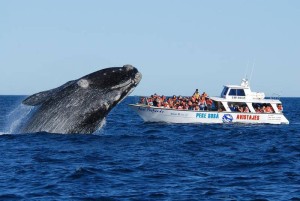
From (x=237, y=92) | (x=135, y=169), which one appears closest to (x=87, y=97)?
(x=135, y=169)

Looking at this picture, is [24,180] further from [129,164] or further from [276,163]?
[276,163]

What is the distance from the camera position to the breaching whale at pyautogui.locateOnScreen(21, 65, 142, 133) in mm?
17469

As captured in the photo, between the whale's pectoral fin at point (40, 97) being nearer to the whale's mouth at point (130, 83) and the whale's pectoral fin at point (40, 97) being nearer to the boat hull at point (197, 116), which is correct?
the whale's mouth at point (130, 83)

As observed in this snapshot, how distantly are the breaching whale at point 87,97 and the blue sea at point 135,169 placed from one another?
1.98 feet

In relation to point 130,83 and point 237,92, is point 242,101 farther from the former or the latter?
point 130,83

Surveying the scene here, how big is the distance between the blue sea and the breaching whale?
1.98 ft

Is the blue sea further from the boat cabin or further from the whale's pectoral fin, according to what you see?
the boat cabin

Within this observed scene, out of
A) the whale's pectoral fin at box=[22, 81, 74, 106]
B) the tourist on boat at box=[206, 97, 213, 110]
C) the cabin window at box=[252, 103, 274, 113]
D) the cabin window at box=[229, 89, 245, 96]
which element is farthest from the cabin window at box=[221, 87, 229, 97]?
the whale's pectoral fin at box=[22, 81, 74, 106]

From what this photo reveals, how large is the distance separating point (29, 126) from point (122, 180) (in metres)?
4.80

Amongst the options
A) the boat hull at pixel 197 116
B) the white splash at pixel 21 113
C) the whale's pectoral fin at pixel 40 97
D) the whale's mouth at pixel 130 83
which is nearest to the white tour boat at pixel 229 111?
the boat hull at pixel 197 116

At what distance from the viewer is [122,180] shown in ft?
47.6

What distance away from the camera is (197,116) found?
40219 millimetres

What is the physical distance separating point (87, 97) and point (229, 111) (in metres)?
24.6

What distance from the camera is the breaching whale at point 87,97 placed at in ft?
57.3
